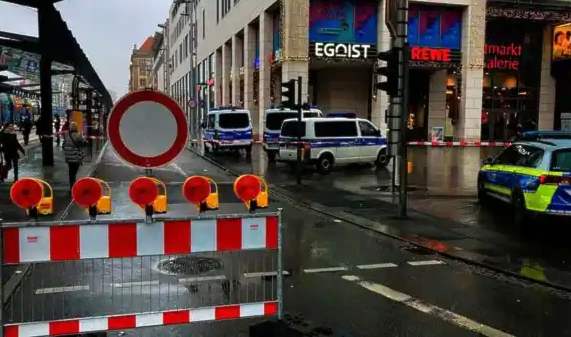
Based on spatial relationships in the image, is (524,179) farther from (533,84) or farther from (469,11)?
(533,84)

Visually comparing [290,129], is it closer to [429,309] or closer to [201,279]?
[201,279]

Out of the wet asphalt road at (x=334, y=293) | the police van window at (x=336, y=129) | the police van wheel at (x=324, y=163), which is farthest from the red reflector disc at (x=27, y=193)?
the police van window at (x=336, y=129)

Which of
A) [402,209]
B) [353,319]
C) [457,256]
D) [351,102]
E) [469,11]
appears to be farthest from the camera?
[351,102]

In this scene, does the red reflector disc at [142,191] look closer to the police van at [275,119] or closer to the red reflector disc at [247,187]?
the red reflector disc at [247,187]

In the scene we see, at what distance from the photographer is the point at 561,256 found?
8.73 m

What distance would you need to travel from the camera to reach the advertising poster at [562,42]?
4109 centimetres

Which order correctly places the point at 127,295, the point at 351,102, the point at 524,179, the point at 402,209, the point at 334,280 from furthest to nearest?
1. the point at 351,102
2. the point at 402,209
3. the point at 524,179
4. the point at 334,280
5. the point at 127,295

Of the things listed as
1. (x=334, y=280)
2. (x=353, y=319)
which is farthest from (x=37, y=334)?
(x=334, y=280)

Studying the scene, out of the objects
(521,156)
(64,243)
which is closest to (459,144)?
(521,156)

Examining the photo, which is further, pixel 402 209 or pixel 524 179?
pixel 402 209

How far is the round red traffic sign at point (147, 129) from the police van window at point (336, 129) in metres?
16.9

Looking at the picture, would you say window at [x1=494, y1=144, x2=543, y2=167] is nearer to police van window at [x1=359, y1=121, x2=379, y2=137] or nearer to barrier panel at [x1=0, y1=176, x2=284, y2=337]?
barrier panel at [x1=0, y1=176, x2=284, y2=337]

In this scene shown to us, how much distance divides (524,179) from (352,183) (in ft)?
25.0

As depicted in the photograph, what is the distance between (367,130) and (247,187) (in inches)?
719
